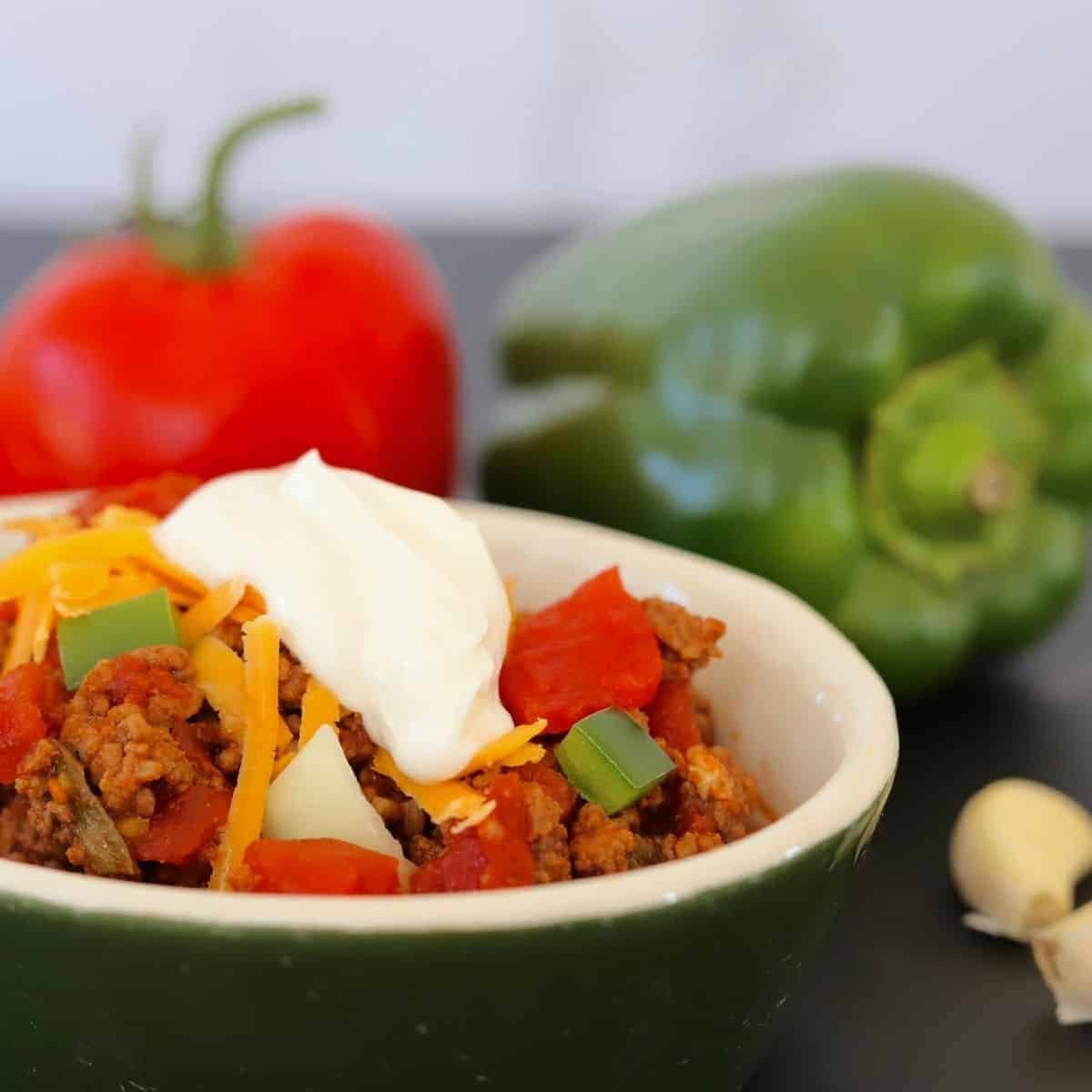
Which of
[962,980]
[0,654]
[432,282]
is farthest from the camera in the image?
[432,282]

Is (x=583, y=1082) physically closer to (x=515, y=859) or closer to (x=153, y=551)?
(x=515, y=859)

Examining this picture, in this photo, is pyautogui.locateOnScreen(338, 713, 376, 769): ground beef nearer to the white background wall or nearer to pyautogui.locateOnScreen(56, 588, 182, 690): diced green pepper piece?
pyautogui.locateOnScreen(56, 588, 182, 690): diced green pepper piece

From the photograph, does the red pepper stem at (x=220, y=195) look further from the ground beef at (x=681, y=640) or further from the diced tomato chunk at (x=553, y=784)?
the diced tomato chunk at (x=553, y=784)

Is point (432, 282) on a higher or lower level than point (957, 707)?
higher

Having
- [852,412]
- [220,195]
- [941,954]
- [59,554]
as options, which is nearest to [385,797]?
[59,554]

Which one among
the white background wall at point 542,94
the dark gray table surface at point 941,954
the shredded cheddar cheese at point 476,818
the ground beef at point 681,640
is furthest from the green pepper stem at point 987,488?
the white background wall at point 542,94

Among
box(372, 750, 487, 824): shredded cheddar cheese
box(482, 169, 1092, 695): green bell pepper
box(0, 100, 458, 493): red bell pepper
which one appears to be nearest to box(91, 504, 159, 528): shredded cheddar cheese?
box(372, 750, 487, 824): shredded cheddar cheese

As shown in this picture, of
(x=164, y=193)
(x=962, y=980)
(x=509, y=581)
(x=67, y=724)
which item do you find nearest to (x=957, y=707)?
(x=962, y=980)

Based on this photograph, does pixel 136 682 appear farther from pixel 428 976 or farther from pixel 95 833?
pixel 428 976
